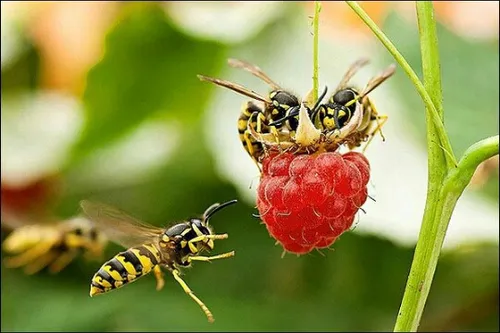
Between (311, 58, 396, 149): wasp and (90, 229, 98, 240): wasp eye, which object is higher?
(311, 58, 396, 149): wasp

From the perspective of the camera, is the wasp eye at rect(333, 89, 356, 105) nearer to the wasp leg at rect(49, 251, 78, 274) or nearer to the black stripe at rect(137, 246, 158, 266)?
the black stripe at rect(137, 246, 158, 266)

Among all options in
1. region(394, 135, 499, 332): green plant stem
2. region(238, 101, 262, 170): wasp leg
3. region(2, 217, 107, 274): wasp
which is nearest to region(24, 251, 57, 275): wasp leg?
region(2, 217, 107, 274): wasp

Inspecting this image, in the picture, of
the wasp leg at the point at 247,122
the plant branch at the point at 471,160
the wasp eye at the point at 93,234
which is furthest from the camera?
the wasp eye at the point at 93,234

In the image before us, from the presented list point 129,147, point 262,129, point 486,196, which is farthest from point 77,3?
point 262,129

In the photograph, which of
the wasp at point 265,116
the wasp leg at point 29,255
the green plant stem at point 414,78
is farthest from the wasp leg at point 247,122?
the wasp leg at point 29,255

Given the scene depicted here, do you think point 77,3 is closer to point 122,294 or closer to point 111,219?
point 122,294

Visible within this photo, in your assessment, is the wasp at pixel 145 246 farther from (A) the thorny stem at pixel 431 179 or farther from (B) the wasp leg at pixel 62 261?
(B) the wasp leg at pixel 62 261

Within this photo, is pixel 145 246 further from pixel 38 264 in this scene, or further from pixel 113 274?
pixel 38 264
